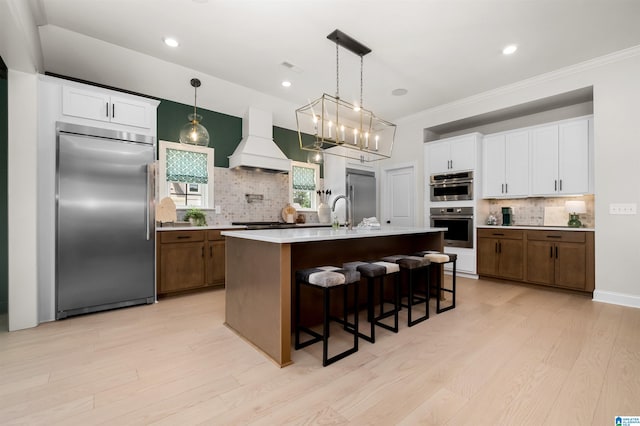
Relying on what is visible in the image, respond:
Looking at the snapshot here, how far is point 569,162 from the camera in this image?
13.6ft

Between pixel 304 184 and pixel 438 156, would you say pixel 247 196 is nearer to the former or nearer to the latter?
pixel 304 184

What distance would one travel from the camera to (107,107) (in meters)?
3.22

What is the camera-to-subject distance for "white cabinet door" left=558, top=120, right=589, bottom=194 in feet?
13.2

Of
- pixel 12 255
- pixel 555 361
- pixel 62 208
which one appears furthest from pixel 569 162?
pixel 12 255

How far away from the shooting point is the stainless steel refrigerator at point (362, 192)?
6.00m

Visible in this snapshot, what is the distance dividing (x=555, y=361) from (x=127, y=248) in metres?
4.14

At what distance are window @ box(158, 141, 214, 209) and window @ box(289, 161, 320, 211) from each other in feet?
5.35

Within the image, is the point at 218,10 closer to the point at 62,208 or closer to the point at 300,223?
the point at 62,208

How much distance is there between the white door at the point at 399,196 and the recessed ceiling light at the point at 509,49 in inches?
103

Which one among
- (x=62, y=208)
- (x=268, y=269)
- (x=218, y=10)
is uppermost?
(x=218, y=10)

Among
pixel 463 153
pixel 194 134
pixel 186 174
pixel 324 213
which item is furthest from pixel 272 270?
pixel 463 153

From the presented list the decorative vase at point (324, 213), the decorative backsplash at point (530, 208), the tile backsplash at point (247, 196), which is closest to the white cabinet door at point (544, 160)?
the decorative backsplash at point (530, 208)

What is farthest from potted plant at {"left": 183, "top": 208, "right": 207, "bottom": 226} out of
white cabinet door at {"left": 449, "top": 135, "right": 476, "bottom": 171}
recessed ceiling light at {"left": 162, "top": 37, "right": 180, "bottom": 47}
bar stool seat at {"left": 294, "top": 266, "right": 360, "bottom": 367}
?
white cabinet door at {"left": 449, "top": 135, "right": 476, "bottom": 171}

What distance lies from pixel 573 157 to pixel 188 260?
5555 mm
